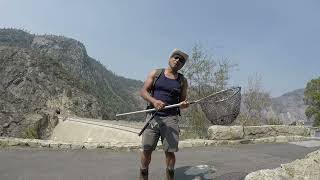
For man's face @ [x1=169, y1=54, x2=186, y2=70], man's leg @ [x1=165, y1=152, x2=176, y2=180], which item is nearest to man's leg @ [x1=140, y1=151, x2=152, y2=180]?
man's leg @ [x1=165, y1=152, x2=176, y2=180]

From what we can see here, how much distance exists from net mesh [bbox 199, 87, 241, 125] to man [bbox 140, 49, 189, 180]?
443 cm

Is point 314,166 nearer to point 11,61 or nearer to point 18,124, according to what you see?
point 18,124

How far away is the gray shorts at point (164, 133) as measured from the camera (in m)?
5.86

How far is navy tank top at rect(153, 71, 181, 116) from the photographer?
234 inches

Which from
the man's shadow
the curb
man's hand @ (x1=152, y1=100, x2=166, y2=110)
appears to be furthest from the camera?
the curb

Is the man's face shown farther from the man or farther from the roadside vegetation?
the roadside vegetation

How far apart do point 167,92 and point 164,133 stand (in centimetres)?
55

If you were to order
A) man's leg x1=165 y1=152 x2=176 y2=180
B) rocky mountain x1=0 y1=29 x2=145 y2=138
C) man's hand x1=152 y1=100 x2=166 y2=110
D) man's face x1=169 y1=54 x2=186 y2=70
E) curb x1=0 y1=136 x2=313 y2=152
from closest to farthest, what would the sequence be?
man's hand x1=152 y1=100 x2=166 y2=110 → man's leg x1=165 y1=152 x2=176 y2=180 → man's face x1=169 y1=54 x2=186 y2=70 → curb x1=0 y1=136 x2=313 y2=152 → rocky mountain x1=0 y1=29 x2=145 y2=138

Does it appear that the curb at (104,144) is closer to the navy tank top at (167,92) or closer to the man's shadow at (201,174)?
the man's shadow at (201,174)

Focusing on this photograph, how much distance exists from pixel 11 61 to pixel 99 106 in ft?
52.3

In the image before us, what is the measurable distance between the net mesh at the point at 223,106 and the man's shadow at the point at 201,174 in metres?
3.07

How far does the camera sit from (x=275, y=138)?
11.8m

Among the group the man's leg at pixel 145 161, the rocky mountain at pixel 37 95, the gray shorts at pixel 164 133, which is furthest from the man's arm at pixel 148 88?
the rocky mountain at pixel 37 95

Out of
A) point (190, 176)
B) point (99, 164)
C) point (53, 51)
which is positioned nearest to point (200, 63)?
point (99, 164)
